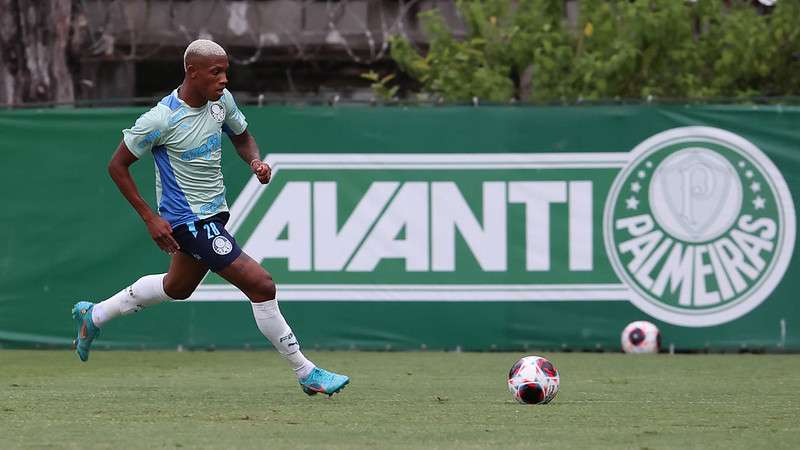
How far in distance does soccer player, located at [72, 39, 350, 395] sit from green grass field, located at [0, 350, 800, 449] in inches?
17.3

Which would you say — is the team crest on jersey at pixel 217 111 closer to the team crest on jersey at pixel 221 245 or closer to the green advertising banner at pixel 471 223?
the team crest on jersey at pixel 221 245

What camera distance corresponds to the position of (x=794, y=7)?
57.1 feet

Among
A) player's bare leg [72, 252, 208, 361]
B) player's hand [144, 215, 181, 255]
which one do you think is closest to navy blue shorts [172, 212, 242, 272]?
player's hand [144, 215, 181, 255]

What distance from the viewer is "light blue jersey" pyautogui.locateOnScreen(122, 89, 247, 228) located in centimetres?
939

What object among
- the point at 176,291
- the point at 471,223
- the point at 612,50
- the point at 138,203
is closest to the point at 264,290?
the point at 176,291

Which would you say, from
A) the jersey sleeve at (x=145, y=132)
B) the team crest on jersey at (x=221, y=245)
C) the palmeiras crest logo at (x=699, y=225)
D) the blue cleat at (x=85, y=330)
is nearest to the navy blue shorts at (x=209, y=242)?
the team crest on jersey at (x=221, y=245)

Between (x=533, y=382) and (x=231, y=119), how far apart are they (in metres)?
2.53

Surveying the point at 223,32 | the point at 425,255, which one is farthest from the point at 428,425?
the point at 223,32

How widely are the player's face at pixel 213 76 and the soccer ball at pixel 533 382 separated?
7.88ft

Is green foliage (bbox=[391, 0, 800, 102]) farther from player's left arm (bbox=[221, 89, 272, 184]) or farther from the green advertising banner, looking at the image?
player's left arm (bbox=[221, 89, 272, 184])

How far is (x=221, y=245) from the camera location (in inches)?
369

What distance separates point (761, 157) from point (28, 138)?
6513 millimetres

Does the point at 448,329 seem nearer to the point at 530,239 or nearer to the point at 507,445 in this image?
the point at 530,239

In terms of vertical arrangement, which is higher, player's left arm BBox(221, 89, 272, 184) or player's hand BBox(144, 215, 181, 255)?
player's left arm BBox(221, 89, 272, 184)
